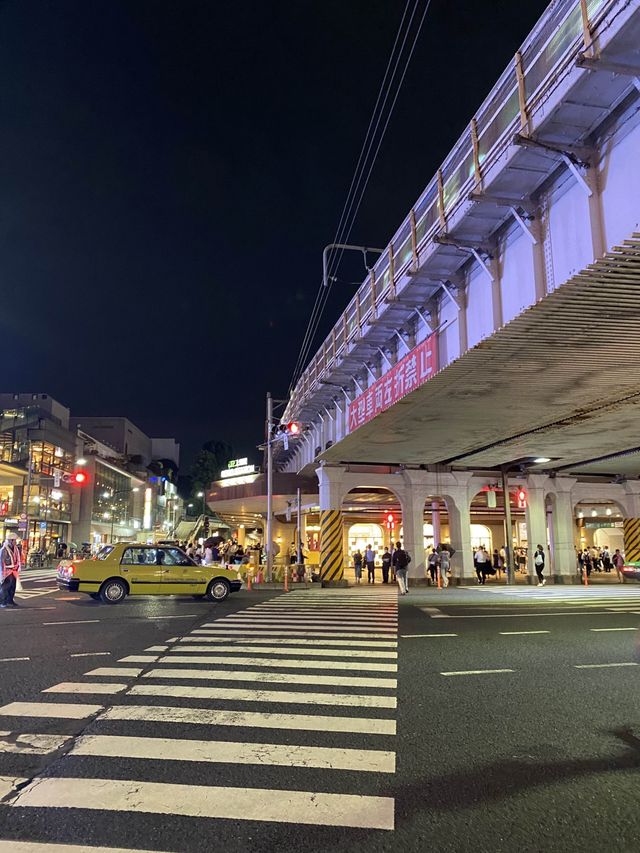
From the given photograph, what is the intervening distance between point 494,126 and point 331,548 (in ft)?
70.5

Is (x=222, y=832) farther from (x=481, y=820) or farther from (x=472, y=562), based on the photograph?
(x=472, y=562)

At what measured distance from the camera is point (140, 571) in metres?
18.2

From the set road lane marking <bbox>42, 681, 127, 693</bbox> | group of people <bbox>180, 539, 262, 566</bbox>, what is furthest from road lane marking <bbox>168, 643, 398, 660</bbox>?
group of people <bbox>180, 539, 262, 566</bbox>

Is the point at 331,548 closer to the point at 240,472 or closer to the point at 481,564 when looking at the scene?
the point at 481,564

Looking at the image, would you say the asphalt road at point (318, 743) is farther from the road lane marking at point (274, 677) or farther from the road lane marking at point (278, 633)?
the road lane marking at point (278, 633)

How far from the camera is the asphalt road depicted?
3.73m

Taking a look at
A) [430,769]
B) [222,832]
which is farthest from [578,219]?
[222,832]

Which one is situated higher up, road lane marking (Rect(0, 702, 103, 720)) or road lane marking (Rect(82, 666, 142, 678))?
road lane marking (Rect(0, 702, 103, 720))

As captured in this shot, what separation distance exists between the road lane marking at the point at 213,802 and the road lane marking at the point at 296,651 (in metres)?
5.37

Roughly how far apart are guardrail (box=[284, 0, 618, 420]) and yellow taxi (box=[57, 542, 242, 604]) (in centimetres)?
979

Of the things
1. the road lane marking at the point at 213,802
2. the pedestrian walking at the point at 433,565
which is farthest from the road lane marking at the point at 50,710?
the pedestrian walking at the point at 433,565

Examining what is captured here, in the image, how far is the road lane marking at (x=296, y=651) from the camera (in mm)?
9648

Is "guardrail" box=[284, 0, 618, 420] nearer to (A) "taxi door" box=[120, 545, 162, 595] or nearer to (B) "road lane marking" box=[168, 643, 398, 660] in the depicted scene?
(B) "road lane marking" box=[168, 643, 398, 660]

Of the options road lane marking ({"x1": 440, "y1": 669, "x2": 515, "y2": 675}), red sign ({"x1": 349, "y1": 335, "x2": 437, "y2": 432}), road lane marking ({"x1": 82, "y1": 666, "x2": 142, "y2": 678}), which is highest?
red sign ({"x1": 349, "y1": 335, "x2": 437, "y2": 432})
